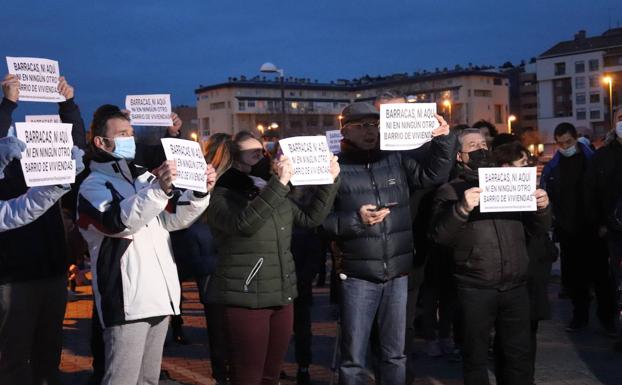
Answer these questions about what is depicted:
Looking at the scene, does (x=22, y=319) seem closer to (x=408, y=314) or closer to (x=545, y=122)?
(x=408, y=314)

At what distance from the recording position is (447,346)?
7570 millimetres

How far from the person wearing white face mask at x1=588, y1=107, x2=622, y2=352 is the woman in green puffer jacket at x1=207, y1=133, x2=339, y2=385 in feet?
12.4

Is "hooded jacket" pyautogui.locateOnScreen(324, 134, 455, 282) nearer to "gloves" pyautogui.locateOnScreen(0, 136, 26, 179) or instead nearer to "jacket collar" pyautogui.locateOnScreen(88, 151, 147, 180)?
"jacket collar" pyautogui.locateOnScreen(88, 151, 147, 180)

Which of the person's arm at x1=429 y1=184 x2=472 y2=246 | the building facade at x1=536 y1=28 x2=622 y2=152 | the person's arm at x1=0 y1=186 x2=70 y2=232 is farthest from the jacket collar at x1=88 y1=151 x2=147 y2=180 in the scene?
the building facade at x1=536 y1=28 x2=622 y2=152

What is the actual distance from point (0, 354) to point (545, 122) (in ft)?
432

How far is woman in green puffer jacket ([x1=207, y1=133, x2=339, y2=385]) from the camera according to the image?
4.73 metres

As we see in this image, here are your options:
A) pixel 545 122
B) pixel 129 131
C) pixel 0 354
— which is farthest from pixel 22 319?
pixel 545 122

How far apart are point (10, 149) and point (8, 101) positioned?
3.92 feet

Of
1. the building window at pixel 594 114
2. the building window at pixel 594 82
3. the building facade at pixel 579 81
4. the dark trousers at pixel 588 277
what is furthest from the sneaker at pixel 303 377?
the building window at pixel 594 114

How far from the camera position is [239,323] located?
473 centimetres

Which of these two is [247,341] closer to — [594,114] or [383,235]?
[383,235]

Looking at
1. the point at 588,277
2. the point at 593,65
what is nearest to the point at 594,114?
the point at 593,65

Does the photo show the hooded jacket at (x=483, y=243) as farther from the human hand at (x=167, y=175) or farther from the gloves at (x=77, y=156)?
the gloves at (x=77, y=156)

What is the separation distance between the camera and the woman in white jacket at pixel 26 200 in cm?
429
